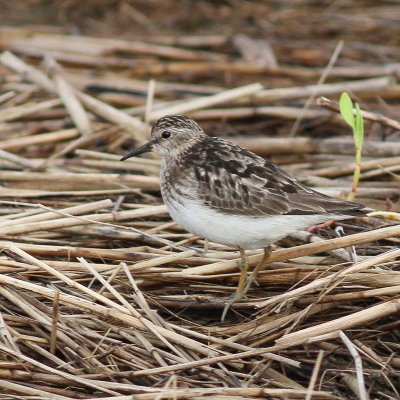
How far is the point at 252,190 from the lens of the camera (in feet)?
17.8

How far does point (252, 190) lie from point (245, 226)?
0.86 ft

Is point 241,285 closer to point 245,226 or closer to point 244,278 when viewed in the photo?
point 244,278

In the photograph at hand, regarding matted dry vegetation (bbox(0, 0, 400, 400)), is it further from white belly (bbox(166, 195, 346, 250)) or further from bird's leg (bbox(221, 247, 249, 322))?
white belly (bbox(166, 195, 346, 250))

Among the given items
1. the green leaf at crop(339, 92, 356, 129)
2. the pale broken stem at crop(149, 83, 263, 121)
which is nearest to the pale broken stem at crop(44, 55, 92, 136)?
the pale broken stem at crop(149, 83, 263, 121)

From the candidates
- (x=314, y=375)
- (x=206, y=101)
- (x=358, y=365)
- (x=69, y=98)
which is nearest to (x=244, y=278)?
(x=314, y=375)

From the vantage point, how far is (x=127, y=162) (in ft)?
24.2

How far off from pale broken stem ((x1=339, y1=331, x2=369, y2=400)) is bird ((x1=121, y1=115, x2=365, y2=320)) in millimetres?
930

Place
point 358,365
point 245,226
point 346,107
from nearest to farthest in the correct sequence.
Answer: point 358,365, point 245,226, point 346,107

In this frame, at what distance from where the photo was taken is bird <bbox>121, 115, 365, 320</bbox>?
532cm

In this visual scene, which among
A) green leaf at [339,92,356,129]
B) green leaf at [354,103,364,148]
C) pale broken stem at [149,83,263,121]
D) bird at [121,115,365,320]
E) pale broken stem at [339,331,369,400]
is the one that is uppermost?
green leaf at [339,92,356,129]

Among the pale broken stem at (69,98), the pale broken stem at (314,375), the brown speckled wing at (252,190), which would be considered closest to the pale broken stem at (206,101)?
the pale broken stem at (69,98)

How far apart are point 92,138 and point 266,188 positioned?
278cm

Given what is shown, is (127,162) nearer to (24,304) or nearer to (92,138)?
(92,138)

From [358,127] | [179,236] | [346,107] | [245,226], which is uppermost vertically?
[346,107]
